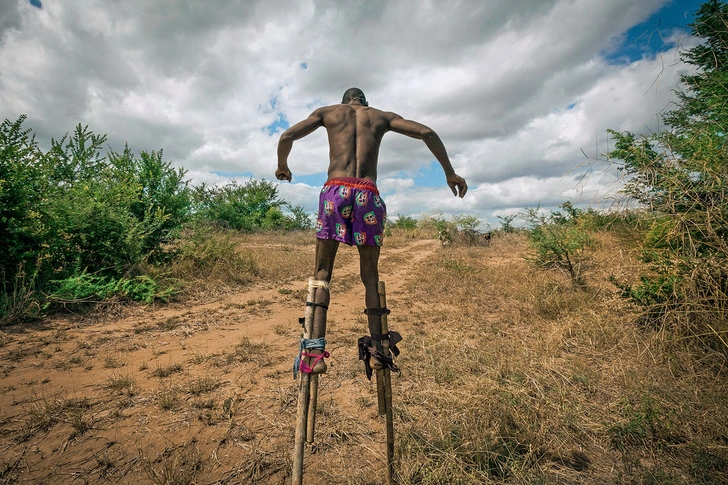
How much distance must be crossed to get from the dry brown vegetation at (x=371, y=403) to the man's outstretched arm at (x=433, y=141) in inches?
65.1

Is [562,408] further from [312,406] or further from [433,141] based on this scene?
[433,141]

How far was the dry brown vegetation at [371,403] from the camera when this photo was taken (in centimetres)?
197

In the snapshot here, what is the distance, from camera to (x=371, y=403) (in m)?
2.76

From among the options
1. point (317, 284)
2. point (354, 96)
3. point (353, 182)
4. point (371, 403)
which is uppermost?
point (354, 96)

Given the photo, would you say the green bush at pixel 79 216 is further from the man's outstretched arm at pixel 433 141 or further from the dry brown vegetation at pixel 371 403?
the man's outstretched arm at pixel 433 141

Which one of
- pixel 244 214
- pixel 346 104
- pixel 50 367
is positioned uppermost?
pixel 244 214

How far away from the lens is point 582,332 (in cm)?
387

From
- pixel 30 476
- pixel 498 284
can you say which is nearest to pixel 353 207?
pixel 30 476

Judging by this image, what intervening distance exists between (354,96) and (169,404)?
2.86m

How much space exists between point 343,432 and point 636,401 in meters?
2.25

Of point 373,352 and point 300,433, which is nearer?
point 300,433

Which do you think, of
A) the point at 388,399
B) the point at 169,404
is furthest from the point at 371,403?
the point at 169,404

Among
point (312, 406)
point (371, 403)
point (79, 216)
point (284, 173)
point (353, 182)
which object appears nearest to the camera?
point (312, 406)

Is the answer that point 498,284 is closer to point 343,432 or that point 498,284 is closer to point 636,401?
point 636,401
